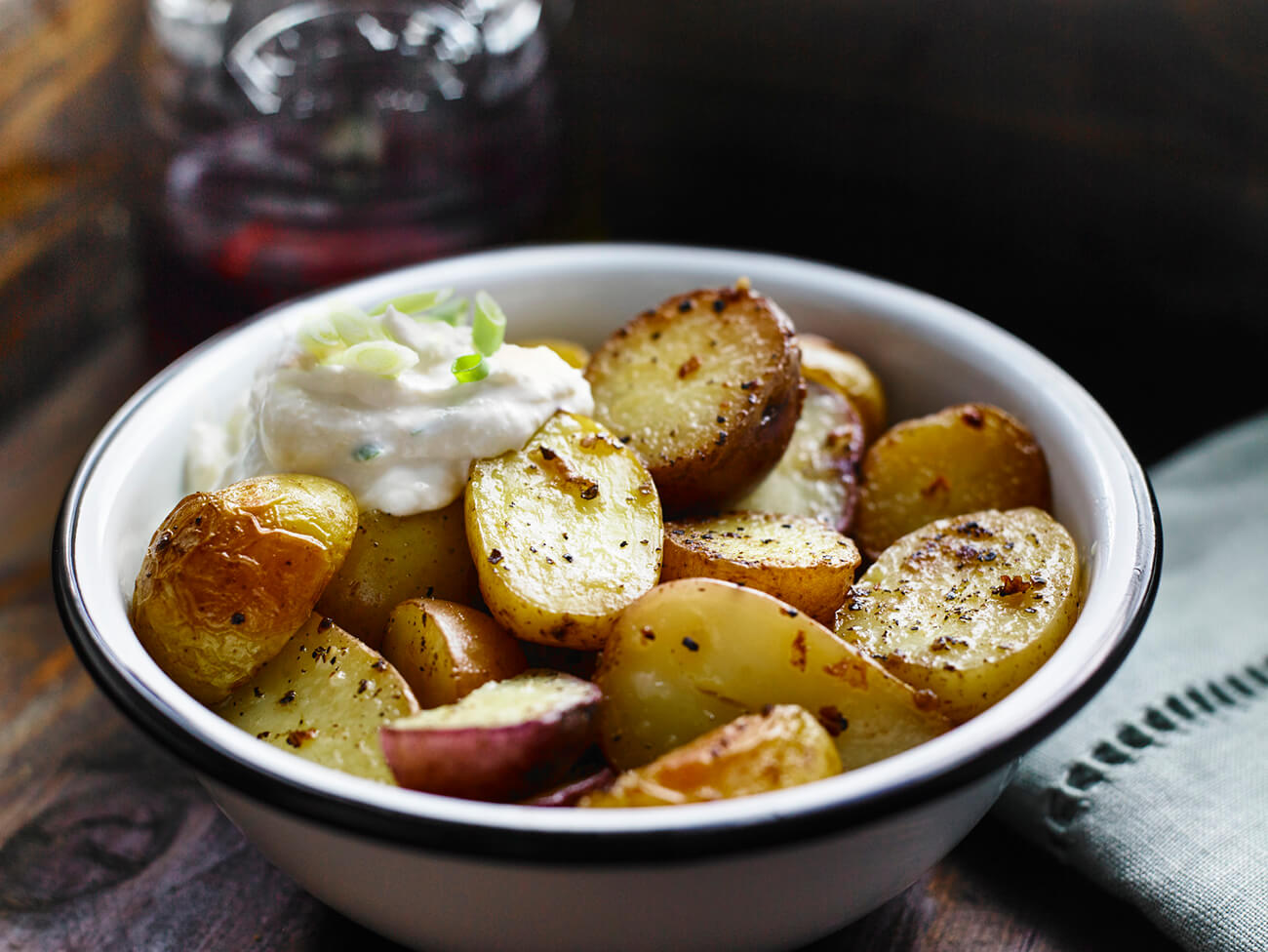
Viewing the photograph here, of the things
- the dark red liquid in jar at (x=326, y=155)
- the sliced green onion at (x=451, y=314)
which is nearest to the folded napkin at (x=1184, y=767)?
the sliced green onion at (x=451, y=314)

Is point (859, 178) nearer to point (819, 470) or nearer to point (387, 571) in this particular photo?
point (819, 470)

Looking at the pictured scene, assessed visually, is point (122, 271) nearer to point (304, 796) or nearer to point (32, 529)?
point (32, 529)

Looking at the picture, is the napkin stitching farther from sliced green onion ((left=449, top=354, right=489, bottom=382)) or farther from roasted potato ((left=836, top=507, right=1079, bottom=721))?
sliced green onion ((left=449, top=354, right=489, bottom=382))

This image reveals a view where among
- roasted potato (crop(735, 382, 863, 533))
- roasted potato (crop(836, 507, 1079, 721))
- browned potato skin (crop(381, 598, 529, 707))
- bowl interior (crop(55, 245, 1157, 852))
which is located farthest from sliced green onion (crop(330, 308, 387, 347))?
roasted potato (crop(836, 507, 1079, 721))

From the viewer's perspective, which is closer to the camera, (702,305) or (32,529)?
(702,305)

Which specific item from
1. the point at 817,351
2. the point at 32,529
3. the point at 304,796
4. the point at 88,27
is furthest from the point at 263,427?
the point at 88,27

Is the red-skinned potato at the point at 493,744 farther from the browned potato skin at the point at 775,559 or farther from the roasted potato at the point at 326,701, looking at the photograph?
the browned potato skin at the point at 775,559
